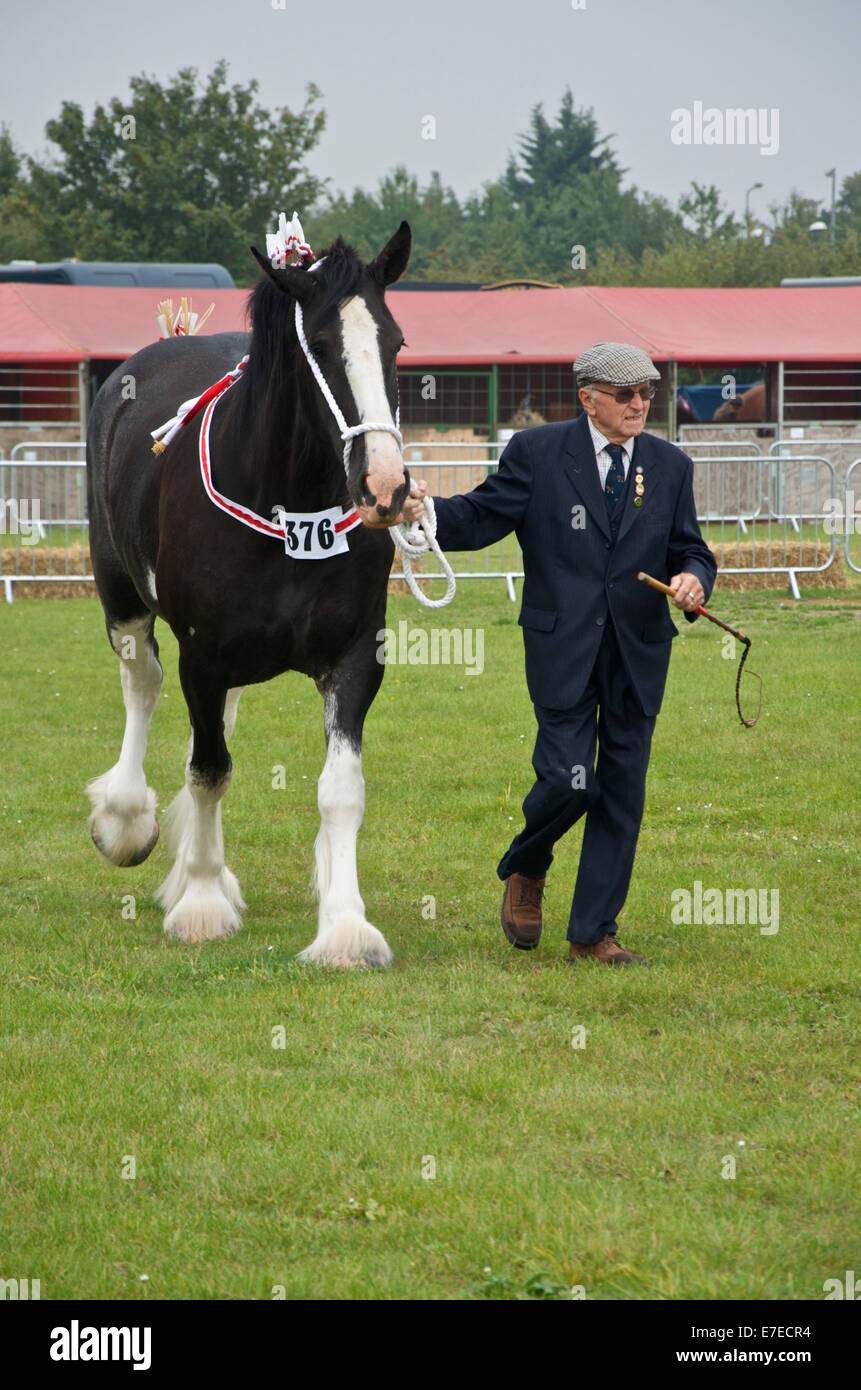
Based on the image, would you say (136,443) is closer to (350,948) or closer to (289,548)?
(289,548)

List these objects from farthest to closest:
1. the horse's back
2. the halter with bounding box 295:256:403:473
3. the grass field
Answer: the horse's back < the halter with bounding box 295:256:403:473 < the grass field

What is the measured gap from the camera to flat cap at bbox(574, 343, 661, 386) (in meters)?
5.23

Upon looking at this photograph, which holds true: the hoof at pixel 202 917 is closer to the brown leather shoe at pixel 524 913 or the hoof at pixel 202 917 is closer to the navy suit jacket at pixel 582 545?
the brown leather shoe at pixel 524 913

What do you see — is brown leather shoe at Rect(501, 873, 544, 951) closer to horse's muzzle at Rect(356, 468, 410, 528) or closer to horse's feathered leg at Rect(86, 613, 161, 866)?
horse's muzzle at Rect(356, 468, 410, 528)

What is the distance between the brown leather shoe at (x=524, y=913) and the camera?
5.75 m

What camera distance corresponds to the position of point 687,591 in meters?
5.13

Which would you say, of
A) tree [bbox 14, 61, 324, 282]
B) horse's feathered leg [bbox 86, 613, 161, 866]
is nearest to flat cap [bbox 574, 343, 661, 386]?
horse's feathered leg [bbox 86, 613, 161, 866]

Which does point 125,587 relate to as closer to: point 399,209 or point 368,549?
point 368,549

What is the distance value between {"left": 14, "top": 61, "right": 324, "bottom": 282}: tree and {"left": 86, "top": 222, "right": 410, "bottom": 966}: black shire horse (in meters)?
46.8

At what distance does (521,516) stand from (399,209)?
8435 cm

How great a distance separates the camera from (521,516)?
5594mm

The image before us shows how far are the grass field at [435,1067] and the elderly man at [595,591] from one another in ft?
1.58

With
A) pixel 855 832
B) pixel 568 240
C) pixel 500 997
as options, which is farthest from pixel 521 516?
pixel 568 240
